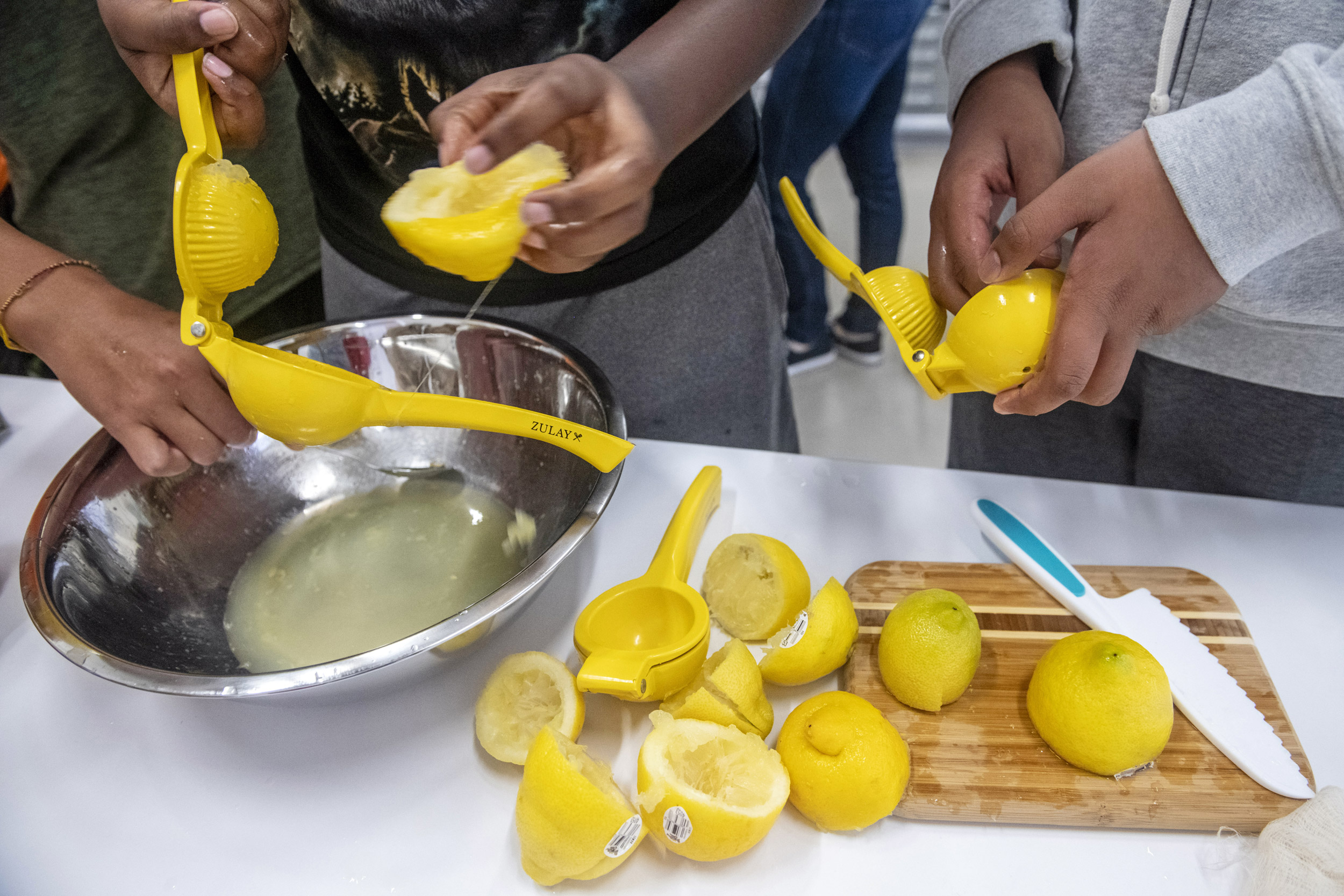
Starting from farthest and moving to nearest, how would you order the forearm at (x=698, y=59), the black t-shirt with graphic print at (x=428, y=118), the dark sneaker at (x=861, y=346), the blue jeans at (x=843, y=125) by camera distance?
1. the dark sneaker at (x=861, y=346)
2. the blue jeans at (x=843, y=125)
3. the black t-shirt with graphic print at (x=428, y=118)
4. the forearm at (x=698, y=59)

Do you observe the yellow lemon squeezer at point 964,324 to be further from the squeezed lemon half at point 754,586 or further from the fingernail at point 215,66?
the fingernail at point 215,66

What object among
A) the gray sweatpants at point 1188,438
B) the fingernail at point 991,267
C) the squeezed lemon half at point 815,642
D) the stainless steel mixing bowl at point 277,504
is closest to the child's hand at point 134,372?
the stainless steel mixing bowl at point 277,504

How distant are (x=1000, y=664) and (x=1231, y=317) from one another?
0.39 m

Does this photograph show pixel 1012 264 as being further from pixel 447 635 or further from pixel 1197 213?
pixel 447 635

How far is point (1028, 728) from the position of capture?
652 mm

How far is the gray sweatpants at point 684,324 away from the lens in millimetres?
957

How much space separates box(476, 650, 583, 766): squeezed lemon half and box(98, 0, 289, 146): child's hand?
0.55 metres

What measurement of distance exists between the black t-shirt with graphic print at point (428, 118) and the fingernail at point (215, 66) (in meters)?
0.11

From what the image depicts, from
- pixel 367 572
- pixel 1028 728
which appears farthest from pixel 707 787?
pixel 367 572

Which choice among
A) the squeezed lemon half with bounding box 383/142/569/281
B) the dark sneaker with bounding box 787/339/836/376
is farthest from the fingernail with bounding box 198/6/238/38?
the dark sneaker with bounding box 787/339/836/376

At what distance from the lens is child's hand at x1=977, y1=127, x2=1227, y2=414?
581 mm

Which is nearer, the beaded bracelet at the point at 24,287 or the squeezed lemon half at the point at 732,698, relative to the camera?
the squeezed lemon half at the point at 732,698

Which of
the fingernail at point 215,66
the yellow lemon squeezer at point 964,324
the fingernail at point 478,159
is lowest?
the yellow lemon squeezer at point 964,324

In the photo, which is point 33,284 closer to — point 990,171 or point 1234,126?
point 990,171
